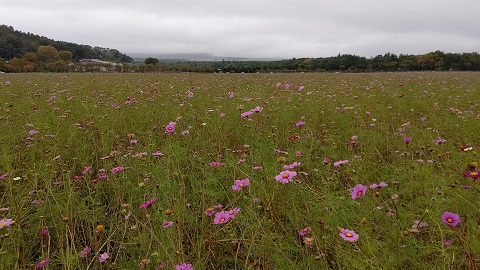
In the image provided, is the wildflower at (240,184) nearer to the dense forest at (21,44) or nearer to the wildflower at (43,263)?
the wildflower at (43,263)

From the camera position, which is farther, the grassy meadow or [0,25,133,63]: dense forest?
[0,25,133,63]: dense forest

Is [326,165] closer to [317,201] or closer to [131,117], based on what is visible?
[317,201]

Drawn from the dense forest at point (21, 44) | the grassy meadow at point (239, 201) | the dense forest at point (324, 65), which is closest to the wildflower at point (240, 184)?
the grassy meadow at point (239, 201)

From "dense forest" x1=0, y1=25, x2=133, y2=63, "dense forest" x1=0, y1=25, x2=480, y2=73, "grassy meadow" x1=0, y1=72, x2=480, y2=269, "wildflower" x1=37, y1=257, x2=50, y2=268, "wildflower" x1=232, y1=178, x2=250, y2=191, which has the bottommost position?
"wildflower" x1=37, y1=257, x2=50, y2=268

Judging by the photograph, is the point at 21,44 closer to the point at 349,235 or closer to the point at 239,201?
the point at 239,201

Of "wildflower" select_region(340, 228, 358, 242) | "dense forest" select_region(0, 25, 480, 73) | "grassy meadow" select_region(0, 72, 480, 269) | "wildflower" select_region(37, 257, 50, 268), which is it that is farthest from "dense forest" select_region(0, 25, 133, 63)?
"wildflower" select_region(340, 228, 358, 242)

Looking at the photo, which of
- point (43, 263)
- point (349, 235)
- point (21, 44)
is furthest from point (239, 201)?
point (21, 44)

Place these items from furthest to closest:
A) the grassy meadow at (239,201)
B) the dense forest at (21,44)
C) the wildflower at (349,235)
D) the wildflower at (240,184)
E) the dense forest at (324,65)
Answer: the dense forest at (21,44) < the dense forest at (324,65) < the wildflower at (240,184) < the grassy meadow at (239,201) < the wildflower at (349,235)

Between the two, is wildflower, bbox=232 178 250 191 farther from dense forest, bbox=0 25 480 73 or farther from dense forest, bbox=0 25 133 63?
dense forest, bbox=0 25 133 63

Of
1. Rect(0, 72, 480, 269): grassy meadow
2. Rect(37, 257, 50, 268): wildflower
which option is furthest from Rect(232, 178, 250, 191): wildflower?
Rect(37, 257, 50, 268): wildflower

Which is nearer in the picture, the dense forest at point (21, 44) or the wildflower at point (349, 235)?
the wildflower at point (349, 235)

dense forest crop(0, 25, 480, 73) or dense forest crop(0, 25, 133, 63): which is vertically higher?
dense forest crop(0, 25, 133, 63)

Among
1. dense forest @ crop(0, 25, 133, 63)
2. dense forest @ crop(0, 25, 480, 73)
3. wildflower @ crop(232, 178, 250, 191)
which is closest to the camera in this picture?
wildflower @ crop(232, 178, 250, 191)

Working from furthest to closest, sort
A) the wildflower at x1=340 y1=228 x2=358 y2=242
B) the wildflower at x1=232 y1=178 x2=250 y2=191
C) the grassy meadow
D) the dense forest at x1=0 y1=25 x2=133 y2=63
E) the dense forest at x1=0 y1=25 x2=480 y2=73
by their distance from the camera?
the dense forest at x1=0 y1=25 x2=133 y2=63
the dense forest at x1=0 y1=25 x2=480 y2=73
the wildflower at x1=232 y1=178 x2=250 y2=191
the grassy meadow
the wildflower at x1=340 y1=228 x2=358 y2=242
